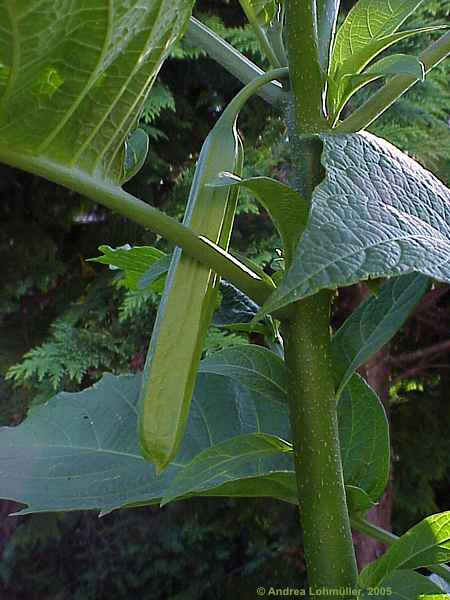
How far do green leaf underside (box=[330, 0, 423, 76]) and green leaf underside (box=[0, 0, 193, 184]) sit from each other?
0.13 meters

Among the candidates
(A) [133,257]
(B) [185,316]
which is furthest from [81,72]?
(A) [133,257]

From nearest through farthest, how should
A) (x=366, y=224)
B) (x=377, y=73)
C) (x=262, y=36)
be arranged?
(x=366, y=224) < (x=377, y=73) < (x=262, y=36)

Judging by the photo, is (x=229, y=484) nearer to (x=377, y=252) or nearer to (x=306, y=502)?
(x=306, y=502)

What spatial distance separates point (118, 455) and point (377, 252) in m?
0.35

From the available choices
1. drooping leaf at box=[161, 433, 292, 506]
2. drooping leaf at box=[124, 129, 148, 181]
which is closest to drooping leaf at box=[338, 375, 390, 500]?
drooping leaf at box=[161, 433, 292, 506]

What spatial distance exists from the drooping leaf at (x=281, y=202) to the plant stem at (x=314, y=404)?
4cm

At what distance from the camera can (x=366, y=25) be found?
40cm

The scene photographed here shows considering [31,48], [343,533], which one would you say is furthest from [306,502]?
[31,48]

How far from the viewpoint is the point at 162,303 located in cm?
33

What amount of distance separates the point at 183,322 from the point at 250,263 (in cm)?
13

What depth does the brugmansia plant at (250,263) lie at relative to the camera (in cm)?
26

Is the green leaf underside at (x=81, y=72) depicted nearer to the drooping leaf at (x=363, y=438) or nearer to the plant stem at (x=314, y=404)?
the plant stem at (x=314, y=404)

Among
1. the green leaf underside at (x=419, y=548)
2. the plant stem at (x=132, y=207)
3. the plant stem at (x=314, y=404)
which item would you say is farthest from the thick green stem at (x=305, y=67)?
the green leaf underside at (x=419, y=548)

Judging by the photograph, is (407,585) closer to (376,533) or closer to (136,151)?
(376,533)
